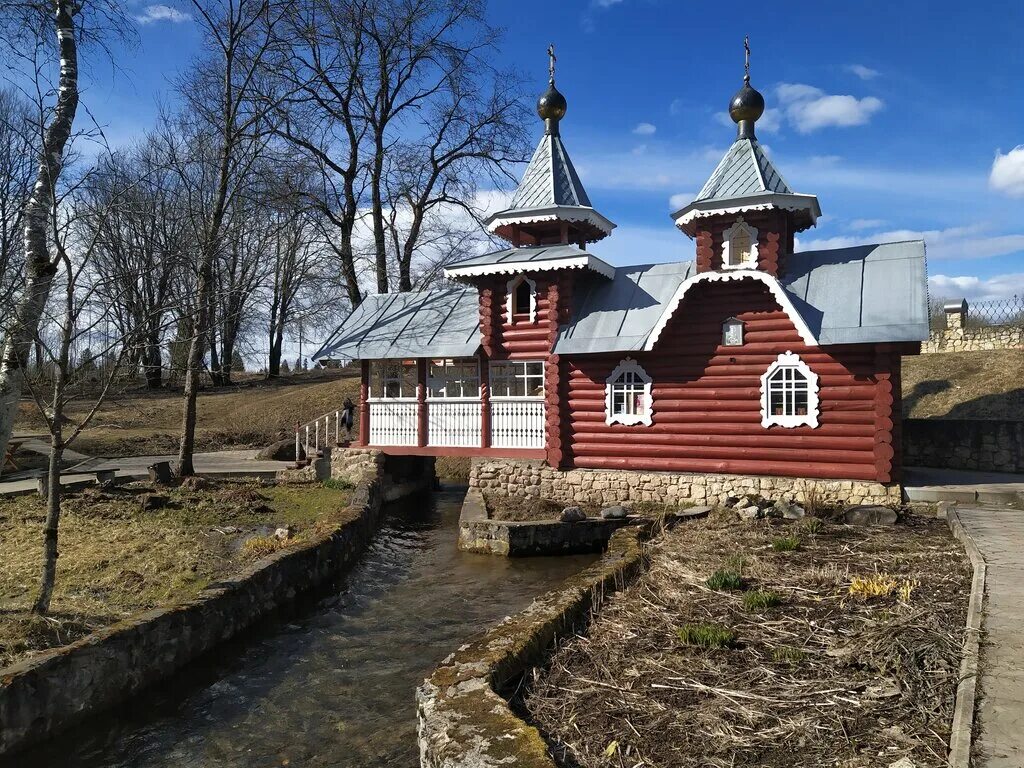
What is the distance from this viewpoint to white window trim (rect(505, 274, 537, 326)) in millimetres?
15383

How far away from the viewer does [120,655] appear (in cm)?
634

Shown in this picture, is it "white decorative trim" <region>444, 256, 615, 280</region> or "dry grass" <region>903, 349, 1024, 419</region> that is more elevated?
"white decorative trim" <region>444, 256, 615, 280</region>

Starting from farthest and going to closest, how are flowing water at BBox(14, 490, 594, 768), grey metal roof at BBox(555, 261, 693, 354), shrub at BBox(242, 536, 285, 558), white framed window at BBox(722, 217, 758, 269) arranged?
grey metal roof at BBox(555, 261, 693, 354), white framed window at BBox(722, 217, 758, 269), shrub at BBox(242, 536, 285, 558), flowing water at BBox(14, 490, 594, 768)

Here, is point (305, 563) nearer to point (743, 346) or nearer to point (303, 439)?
point (743, 346)

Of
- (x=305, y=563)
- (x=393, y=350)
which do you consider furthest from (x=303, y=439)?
(x=305, y=563)

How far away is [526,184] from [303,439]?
11.4 m

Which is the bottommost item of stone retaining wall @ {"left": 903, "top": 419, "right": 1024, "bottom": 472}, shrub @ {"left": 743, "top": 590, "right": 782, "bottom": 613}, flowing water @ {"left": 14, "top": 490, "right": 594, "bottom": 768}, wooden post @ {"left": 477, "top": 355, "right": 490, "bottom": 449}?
flowing water @ {"left": 14, "top": 490, "right": 594, "bottom": 768}

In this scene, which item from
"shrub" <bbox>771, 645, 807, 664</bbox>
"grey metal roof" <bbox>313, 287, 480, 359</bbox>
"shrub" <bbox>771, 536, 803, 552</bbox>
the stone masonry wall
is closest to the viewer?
"shrub" <bbox>771, 645, 807, 664</bbox>

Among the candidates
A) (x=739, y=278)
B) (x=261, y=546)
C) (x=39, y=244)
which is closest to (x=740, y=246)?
(x=739, y=278)

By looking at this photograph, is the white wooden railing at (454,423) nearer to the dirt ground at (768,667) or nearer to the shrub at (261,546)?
the shrub at (261,546)

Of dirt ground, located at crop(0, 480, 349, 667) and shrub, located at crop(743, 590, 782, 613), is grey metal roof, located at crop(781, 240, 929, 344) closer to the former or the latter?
shrub, located at crop(743, 590, 782, 613)

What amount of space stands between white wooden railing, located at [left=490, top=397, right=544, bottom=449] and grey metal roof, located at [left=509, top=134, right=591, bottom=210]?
478 cm

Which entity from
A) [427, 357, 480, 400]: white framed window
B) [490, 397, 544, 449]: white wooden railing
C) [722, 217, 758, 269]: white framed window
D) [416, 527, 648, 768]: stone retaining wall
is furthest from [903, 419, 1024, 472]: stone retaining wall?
[416, 527, 648, 768]: stone retaining wall

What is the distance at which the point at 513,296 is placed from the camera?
15617mm
